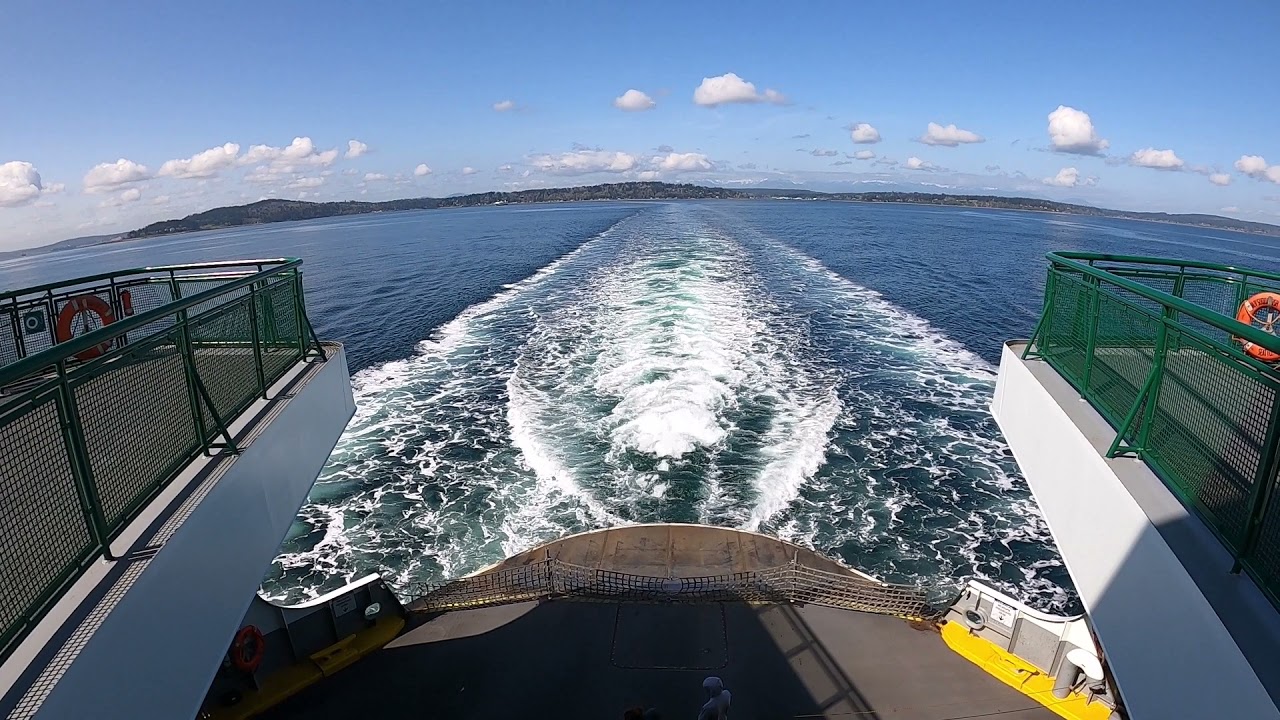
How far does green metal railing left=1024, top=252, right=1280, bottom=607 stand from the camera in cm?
321

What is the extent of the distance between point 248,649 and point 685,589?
5.73 m

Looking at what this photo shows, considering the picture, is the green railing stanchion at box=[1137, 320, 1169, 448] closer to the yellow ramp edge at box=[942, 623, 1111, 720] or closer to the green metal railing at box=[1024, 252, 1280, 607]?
the green metal railing at box=[1024, 252, 1280, 607]

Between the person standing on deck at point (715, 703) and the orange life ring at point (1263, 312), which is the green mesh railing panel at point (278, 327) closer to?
the person standing on deck at point (715, 703)

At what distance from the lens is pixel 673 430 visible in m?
16.3

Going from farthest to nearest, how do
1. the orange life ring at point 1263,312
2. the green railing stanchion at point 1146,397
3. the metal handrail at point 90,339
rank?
the orange life ring at point 1263,312 → the green railing stanchion at point 1146,397 → the metal handrail at point 90,339

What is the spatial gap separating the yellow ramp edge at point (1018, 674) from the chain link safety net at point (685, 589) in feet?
1.90

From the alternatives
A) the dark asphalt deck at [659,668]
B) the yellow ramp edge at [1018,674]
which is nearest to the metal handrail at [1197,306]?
the yellow ramp edge at [1018,674]

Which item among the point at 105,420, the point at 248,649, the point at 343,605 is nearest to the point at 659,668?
the point at 343,605

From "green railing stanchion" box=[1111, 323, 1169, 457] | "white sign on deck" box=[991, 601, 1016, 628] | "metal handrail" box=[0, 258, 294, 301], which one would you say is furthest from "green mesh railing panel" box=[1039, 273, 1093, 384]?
"metal handrail" box=[0, 258, 294, 301]

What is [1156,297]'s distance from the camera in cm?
412

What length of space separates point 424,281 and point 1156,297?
41.0 meters

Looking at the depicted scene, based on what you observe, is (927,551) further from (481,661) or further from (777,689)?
(481,661)

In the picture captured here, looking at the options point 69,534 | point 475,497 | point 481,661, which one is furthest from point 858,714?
point 475,497

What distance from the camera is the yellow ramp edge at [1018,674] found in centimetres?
753
